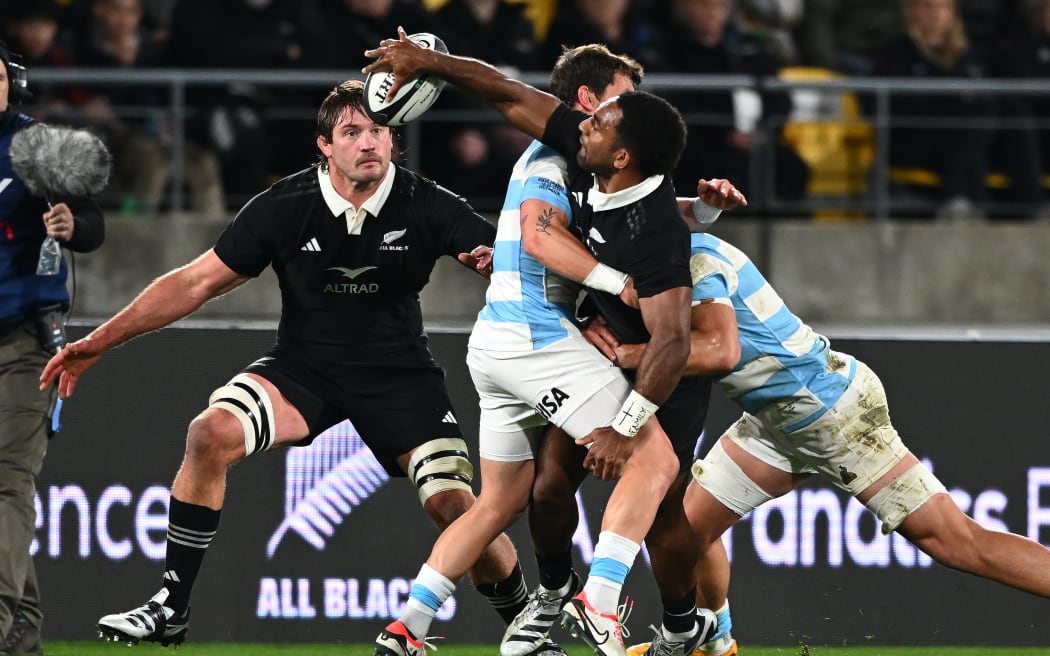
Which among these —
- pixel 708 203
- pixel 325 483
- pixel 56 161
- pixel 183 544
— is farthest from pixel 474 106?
pixel 183 544

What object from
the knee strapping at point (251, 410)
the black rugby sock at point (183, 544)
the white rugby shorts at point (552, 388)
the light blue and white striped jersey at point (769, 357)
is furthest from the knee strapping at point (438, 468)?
the light blue and white striped jersey at point (769, 357)

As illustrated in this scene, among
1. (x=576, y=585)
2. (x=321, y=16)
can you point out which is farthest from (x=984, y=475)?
(x=321, y=16)

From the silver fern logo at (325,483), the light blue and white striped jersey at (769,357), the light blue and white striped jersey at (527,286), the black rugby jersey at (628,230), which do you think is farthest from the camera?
the silver fern logo at (325,483)

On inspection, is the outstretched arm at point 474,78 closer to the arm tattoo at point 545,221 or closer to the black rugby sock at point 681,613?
the arm tattoo at point 545,221

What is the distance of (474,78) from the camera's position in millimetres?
6199

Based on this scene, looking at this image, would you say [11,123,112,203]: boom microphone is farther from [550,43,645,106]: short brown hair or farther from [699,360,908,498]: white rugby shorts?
[699,360,908,498]: white rugby shorts

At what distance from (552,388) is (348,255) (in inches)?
43.6

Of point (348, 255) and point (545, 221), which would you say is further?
point (348, 255)

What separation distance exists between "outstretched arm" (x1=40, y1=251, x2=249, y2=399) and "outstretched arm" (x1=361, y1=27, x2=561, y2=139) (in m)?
1.02

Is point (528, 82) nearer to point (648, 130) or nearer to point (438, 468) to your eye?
point (438, 468)

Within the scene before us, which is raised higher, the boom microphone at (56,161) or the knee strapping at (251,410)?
the boom microphone at (56,161)

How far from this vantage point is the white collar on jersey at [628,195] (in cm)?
587

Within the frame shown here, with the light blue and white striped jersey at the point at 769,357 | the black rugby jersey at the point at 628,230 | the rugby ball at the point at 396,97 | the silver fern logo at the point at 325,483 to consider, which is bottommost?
the silver fern logo at the point at 325,483

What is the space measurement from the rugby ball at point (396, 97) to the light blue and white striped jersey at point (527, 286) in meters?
0.44
